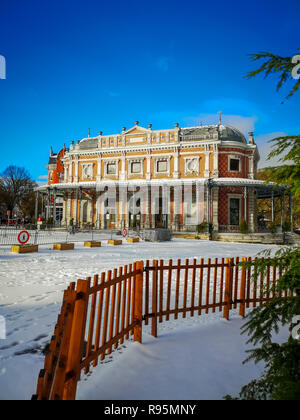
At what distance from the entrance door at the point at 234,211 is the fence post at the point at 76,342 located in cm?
2462

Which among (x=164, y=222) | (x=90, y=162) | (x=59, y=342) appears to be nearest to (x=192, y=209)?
(x=164, y=222)

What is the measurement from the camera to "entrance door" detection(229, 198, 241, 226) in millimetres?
25453

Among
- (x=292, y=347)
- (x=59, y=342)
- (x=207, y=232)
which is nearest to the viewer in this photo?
(x=292, y=347)

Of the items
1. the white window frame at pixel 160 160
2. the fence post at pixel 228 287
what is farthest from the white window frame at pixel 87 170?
the fence post at pixel 228 287

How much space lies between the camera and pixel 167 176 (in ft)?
90.1

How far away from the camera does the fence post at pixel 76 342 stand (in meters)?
2.12

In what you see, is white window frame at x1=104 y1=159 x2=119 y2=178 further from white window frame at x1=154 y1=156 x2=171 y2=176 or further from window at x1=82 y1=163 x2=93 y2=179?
white window frame at x1=154 y1=156 x2=171 y2=176

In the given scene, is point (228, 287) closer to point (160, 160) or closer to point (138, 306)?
point (138, 306)

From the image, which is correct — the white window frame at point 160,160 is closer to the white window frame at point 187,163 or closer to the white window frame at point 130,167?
the white window frame at point 130,167

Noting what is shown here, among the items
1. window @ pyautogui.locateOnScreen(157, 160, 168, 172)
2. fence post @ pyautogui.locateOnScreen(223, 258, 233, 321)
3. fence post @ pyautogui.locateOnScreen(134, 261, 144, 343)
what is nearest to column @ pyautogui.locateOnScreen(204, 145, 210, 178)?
window @ pyautogui.locateOnScreen(157, 160, 168, 172)

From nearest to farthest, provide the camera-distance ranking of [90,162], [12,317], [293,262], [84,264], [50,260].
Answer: [293,262], [12,317], [84,264], [50,260], [90,162]

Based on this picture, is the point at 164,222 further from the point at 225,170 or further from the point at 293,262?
the point at 293,262

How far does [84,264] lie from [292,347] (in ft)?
25.5

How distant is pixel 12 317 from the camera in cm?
428
